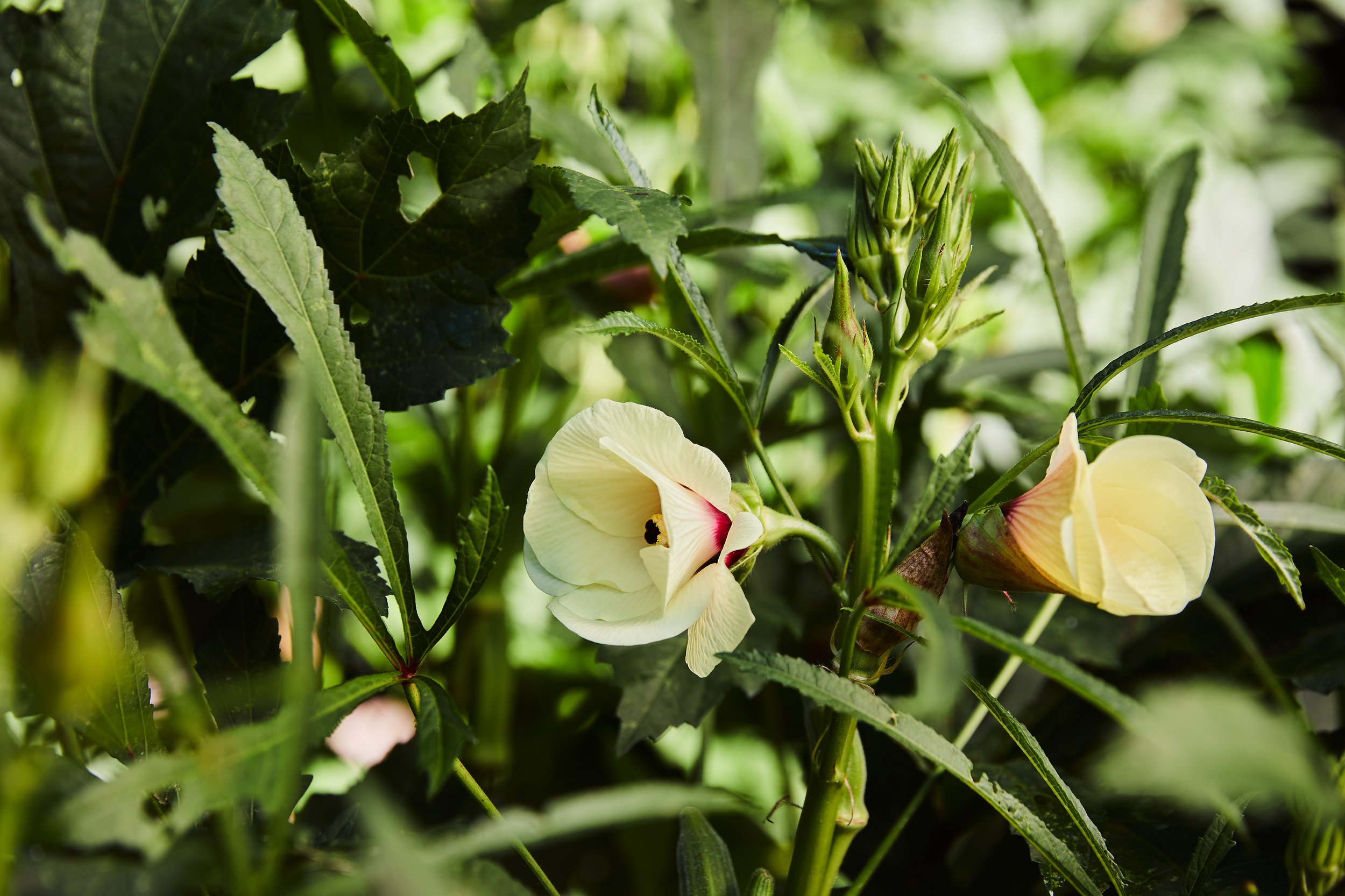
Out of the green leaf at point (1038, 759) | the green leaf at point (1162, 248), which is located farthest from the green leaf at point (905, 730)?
the green leaf at point (1162, 248)

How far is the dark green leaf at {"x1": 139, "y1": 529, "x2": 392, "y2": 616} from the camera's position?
0.33 metres

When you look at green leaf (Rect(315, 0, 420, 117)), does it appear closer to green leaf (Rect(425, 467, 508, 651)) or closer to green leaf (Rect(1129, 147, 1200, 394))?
green leaf (Rect(425, 467, 508, 651))

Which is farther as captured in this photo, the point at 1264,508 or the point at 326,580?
the point at 1264,508

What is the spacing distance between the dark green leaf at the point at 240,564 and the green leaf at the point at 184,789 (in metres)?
0.09

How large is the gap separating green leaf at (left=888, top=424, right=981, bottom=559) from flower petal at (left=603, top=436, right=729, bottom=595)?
59mm

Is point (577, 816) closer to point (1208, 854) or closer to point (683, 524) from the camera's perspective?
point (683, 524)

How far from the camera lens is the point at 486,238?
0.37 metres

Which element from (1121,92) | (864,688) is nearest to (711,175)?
(864,688)

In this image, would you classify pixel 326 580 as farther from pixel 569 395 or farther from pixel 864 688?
pixel 569 395

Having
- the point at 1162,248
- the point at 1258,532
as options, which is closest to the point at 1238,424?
the point at 1258,532

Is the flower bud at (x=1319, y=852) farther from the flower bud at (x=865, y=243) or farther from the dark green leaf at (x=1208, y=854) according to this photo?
the flower bud at (x=865, y=243)

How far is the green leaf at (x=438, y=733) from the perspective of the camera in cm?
23

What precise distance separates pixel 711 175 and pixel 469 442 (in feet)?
0.82

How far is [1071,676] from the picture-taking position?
25 centimetres
